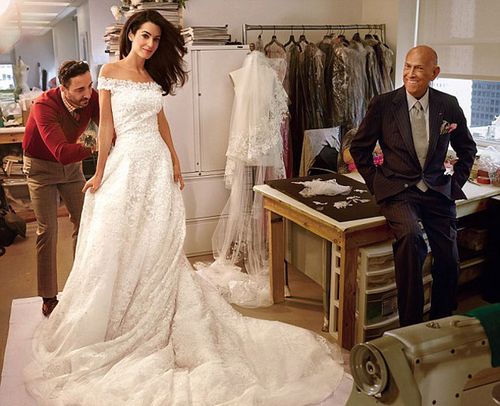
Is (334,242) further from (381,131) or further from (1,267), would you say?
(1,267)

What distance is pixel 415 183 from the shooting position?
2.82 metres

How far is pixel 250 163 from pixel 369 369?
293 cm

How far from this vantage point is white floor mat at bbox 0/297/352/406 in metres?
2.55

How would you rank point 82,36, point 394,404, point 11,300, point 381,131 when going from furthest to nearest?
point 82,36, point 11,300, point 381,131, point 394,404

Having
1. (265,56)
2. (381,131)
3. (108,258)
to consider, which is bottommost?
(108,258)

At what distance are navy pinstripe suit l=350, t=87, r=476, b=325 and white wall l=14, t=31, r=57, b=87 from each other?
18.9 feet

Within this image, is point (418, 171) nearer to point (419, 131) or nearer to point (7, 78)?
point (419, 131)

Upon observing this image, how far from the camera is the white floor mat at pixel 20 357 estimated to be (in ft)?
8.38

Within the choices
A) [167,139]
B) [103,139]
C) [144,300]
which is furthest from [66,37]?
[144,300]

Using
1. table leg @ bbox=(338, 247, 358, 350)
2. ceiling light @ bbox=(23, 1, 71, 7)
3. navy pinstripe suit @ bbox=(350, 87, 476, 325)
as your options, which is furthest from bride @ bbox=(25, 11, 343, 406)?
ceiling light @ bbox=(23, 1, 71, 7)

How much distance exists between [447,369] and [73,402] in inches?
70.8

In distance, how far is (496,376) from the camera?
4.03ft

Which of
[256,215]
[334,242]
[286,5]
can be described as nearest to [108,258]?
[334,242]

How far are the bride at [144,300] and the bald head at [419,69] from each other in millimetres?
1165
